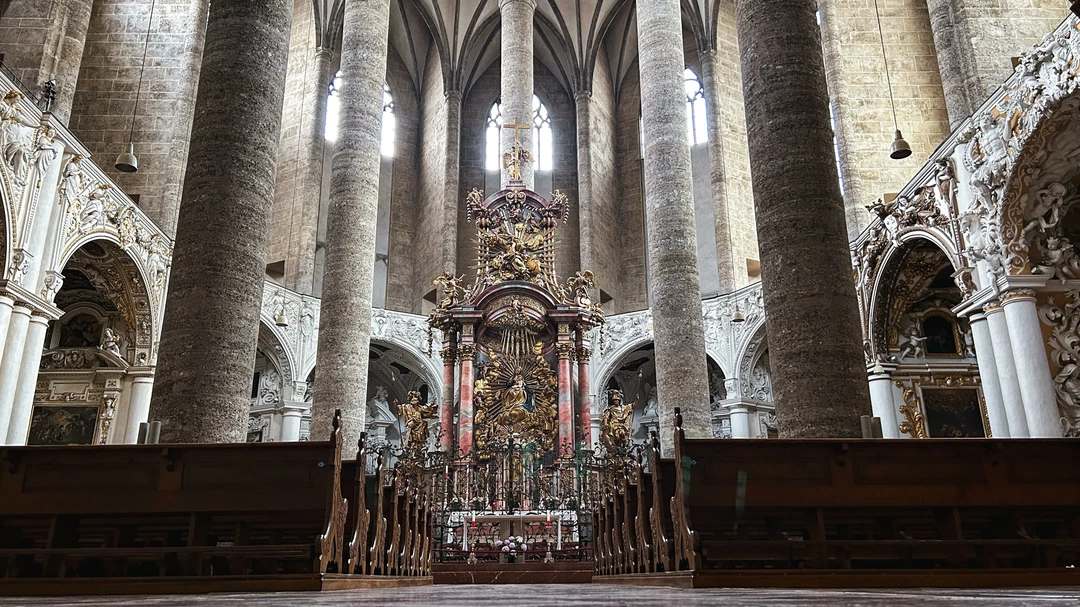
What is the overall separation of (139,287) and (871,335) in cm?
1316

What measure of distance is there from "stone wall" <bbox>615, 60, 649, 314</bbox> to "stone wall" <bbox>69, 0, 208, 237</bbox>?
13408 mm

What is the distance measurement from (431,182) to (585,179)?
5.04 metres

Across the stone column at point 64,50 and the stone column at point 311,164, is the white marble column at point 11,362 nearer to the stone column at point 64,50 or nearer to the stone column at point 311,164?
the stone column at point 64,50

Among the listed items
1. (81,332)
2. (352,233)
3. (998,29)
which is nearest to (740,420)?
(998,29)

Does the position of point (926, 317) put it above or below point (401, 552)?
above

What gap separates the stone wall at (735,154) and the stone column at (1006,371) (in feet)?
35.7

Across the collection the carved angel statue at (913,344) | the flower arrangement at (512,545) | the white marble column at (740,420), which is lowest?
the flower arrangement at (512,545)

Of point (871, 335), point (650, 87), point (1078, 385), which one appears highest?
point (650, 87)

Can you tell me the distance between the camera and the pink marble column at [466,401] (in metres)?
15.1

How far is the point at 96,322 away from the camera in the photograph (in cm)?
1570

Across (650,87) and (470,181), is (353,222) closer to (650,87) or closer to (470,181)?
(650,87)

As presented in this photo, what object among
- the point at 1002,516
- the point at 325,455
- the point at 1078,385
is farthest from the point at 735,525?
the point at 1078,385

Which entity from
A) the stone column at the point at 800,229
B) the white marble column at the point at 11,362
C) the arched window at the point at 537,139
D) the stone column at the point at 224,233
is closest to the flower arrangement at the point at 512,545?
the stone column at the point at 224,233

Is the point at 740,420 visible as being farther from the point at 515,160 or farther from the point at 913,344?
the point at 515,160
